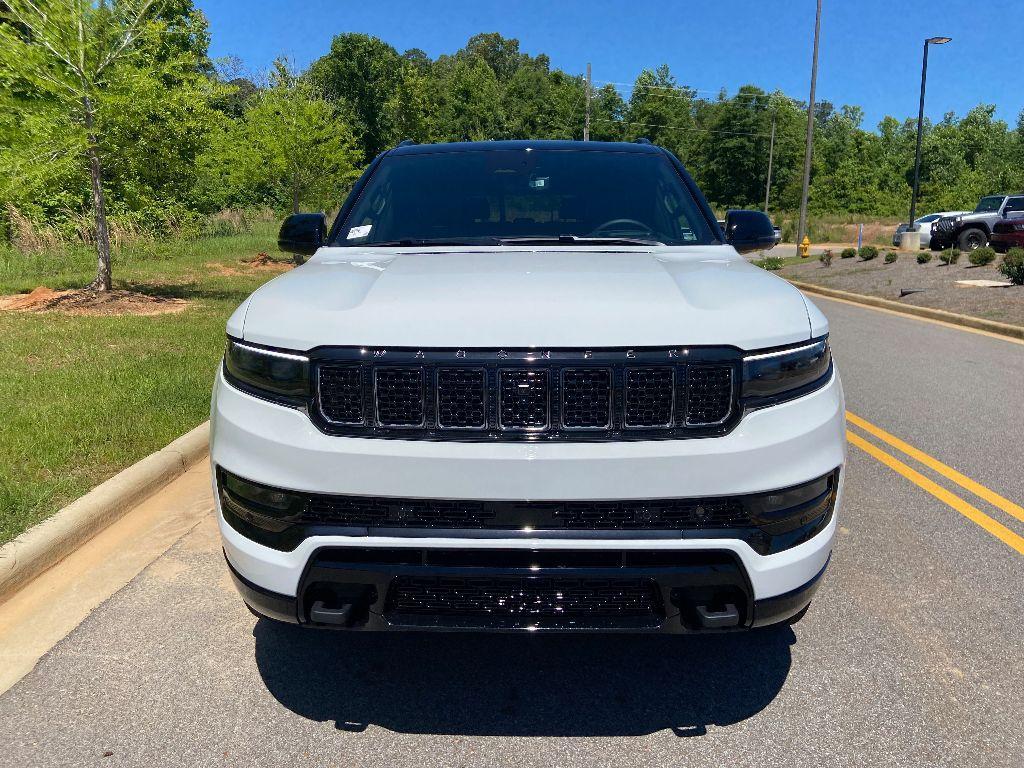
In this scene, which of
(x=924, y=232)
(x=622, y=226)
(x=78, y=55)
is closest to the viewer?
(x=622, y=226)

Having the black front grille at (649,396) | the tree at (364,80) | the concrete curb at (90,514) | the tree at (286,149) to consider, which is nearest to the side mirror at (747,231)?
the black front grille at (649,396)

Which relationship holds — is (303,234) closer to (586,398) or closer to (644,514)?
(586,398)

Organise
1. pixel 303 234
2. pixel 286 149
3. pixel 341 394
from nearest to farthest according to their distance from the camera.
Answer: pixel 341 394 → pixel 303 234 → pixel 286 149

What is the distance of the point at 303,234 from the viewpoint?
408cm

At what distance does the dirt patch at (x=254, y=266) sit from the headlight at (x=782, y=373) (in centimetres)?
1643

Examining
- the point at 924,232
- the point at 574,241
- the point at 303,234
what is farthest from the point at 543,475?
the point at 924,232

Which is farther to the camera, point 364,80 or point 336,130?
point 364,80

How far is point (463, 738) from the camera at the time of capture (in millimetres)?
2590

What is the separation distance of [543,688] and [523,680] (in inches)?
3.4

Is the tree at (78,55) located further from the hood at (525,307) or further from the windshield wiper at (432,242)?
the hood at (525,307)

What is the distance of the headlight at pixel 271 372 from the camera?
2420 mm

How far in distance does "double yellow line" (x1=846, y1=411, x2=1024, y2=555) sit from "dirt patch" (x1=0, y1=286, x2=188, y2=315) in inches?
373

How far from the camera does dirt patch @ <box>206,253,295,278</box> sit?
1847 cm

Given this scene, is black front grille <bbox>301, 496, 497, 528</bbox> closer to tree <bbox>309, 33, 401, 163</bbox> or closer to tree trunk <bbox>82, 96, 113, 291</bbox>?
tree trunk <bbox>82, 96, 113, 291</bbox>
